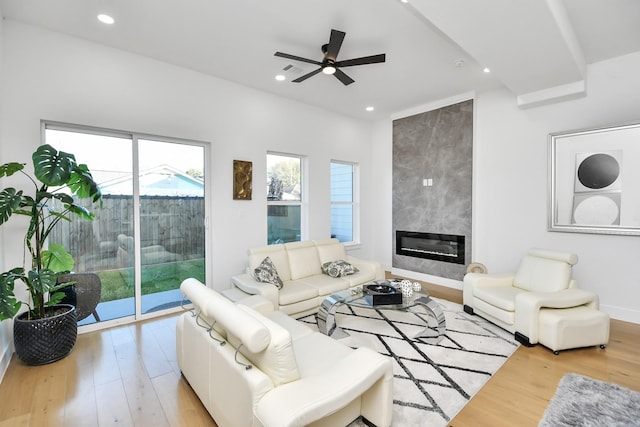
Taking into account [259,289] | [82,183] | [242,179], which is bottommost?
[259,289]

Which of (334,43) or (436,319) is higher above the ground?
(334,43)

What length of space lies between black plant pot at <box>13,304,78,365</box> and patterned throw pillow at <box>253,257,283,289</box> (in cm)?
176

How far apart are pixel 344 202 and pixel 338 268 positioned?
216 cm

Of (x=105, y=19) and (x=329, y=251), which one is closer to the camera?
(x=105, y=19)

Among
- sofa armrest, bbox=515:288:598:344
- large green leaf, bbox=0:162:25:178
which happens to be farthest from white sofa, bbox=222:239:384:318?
large green leaf, bbox=0:162:25:178

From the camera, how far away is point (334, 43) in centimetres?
271

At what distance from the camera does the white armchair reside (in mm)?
2773

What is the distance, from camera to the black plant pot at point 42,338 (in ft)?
8.23

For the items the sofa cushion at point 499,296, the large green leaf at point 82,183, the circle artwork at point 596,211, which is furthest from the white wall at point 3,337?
the circle artwork at point 596,211

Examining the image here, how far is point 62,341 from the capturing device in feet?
8.70

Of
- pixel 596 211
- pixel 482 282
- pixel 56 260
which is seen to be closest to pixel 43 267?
pixel 56 260

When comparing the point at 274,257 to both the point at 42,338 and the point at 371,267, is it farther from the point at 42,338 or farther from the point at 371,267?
the point at 42,338

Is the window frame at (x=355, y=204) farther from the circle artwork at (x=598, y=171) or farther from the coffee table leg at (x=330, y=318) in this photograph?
the circle artwork at (x=598, y=171)

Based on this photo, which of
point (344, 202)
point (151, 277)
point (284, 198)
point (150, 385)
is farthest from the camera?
point (344, 202)
